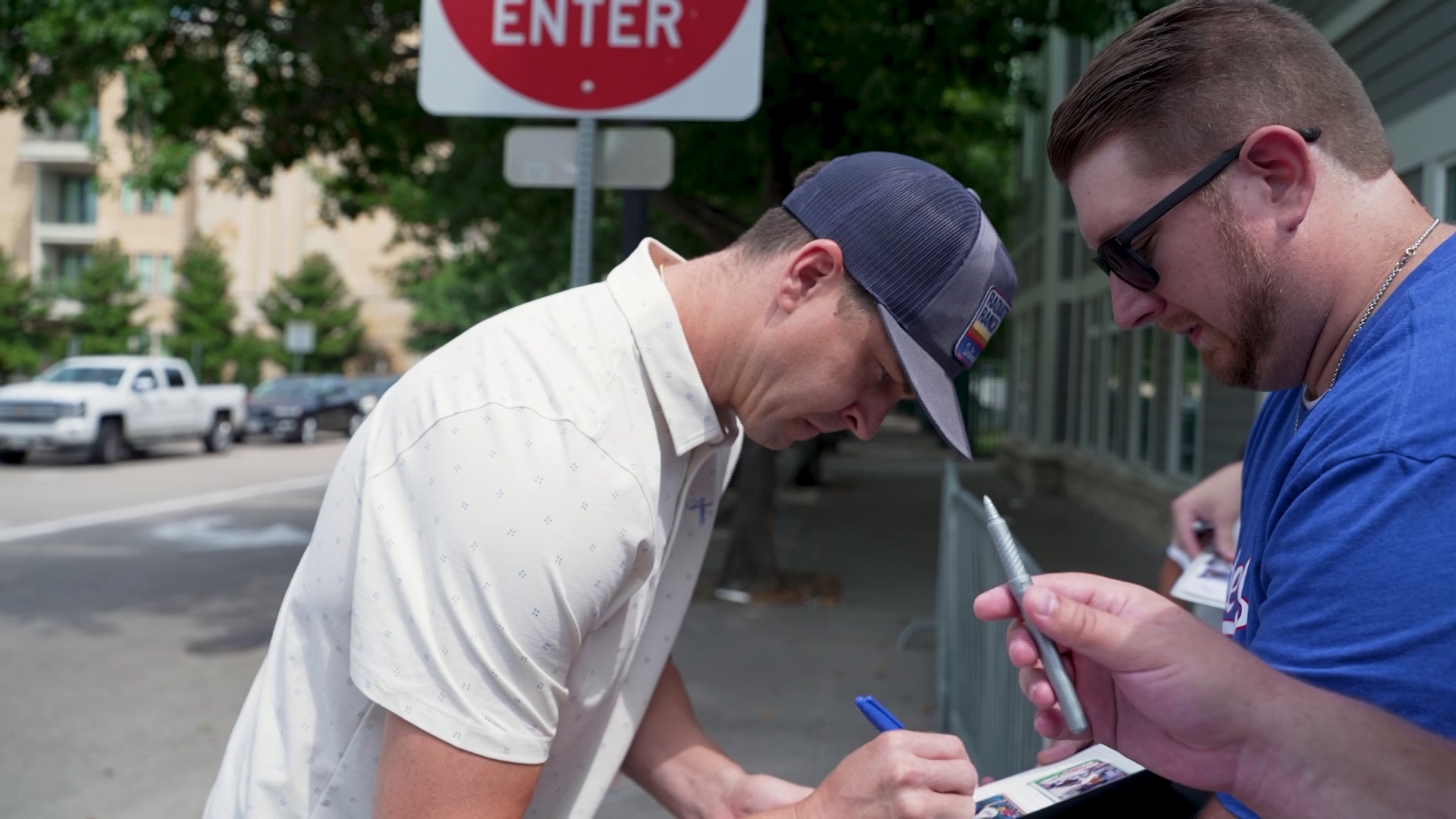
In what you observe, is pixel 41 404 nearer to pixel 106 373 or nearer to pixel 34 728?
pixel 106 373

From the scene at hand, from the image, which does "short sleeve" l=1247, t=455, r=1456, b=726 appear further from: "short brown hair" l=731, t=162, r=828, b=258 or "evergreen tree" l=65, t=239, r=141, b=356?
"evergreen tree" l=65, t=239, r=141, b=356

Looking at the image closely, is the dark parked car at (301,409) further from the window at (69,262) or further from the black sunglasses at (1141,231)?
A: the black sunglasses at (1141,231)

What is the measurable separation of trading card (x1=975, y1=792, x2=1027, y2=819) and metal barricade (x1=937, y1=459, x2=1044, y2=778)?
1.31 metres

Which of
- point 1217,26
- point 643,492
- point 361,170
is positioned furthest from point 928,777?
point 361,170

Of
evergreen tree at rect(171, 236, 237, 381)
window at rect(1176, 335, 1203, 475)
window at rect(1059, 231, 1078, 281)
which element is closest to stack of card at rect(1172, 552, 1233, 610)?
window at rect(1176, 335, 1203, 475)

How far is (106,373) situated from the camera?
2328 cm

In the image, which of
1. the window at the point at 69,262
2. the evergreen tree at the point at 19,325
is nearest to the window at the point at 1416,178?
the evergreen tree at the point at 19,325

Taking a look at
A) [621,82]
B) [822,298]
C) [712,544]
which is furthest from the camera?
[712,544]

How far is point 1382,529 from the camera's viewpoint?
111cm

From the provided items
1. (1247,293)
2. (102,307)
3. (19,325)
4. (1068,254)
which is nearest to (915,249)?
(1247,293)

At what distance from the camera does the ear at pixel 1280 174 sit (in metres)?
1.44

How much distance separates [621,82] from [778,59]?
594cm

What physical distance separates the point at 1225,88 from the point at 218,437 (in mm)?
26600

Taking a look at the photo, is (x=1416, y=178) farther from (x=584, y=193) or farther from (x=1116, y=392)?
(x=1116, y=392)
